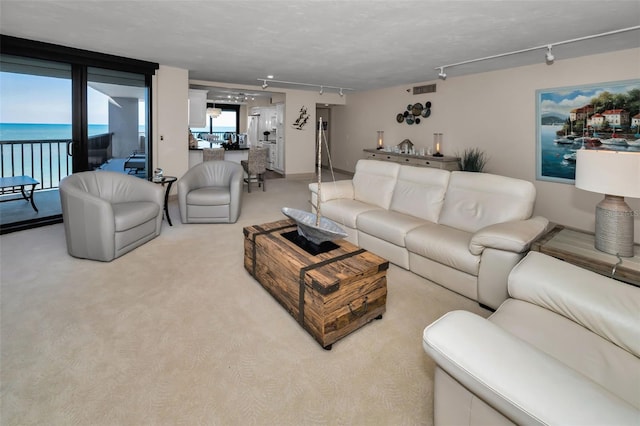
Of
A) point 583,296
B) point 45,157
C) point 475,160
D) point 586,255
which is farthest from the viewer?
point 475,160

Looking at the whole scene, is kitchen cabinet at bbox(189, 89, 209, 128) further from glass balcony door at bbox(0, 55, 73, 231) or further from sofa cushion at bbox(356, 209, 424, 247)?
sofa cushion at bbox(356, 209, 424, 247)

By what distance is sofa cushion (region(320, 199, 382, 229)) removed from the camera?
370 cm

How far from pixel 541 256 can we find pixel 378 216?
5.67 ft

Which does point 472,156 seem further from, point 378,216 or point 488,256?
point 488,256

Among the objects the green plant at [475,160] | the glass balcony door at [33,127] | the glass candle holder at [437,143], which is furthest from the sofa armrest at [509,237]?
the glass balcony door at [33,127]

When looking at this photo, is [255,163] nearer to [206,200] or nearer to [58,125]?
[206,200]

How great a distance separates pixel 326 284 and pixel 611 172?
6.10 ft

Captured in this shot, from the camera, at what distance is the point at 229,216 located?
4668 mm

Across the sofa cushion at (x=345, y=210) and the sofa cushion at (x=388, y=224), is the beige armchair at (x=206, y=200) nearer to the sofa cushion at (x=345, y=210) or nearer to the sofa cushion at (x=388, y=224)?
the sofa cushion at (x=345, y=210)

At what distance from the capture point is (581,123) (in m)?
4.53

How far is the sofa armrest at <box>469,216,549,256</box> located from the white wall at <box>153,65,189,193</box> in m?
5.28

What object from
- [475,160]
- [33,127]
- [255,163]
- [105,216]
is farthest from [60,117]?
[475,160]

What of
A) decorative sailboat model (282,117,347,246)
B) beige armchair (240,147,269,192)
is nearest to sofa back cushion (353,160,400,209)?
decorative sailboat model (282,117,347,246)

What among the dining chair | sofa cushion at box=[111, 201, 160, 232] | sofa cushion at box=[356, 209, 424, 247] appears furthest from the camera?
the dining chair
